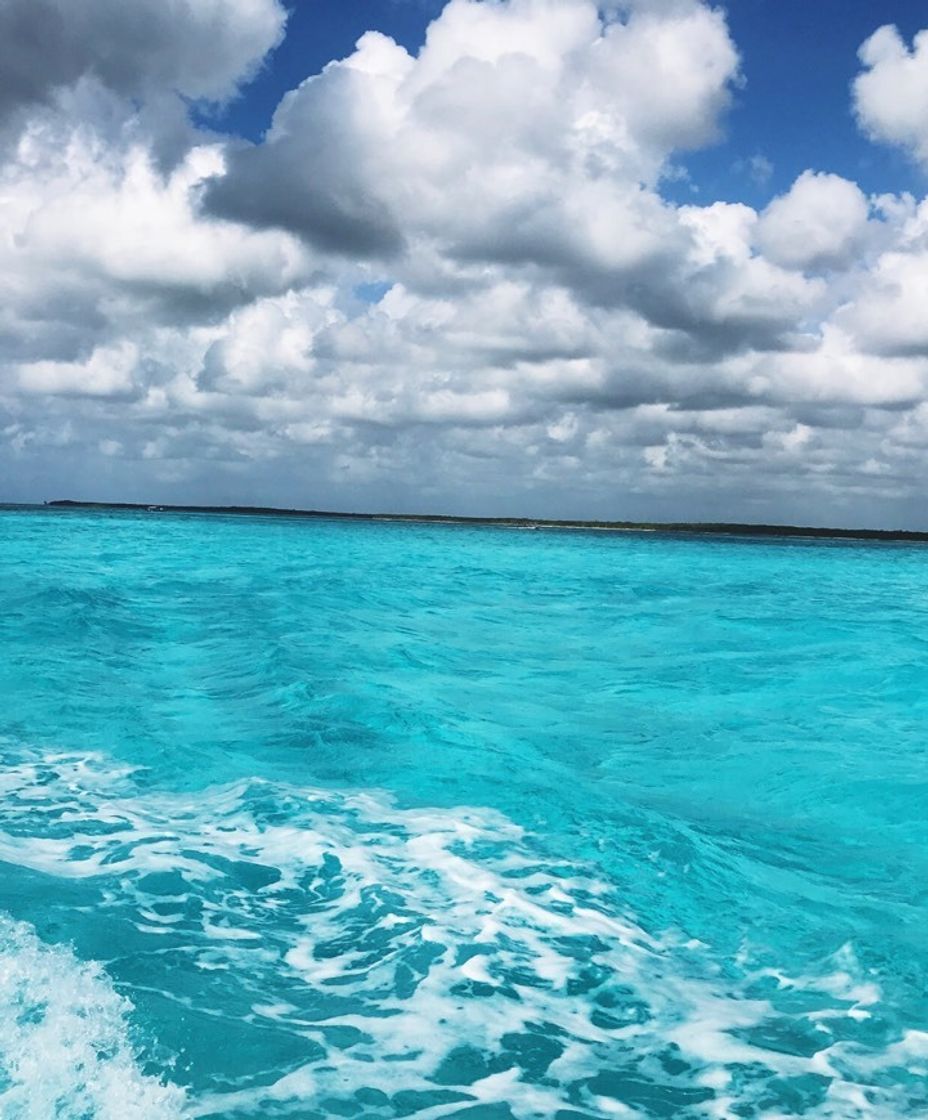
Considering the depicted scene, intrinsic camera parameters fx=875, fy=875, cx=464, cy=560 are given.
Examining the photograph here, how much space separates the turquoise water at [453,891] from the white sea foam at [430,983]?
22 millimetres

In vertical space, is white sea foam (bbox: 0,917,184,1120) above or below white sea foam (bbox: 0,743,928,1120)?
above

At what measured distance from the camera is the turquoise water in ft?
14.2

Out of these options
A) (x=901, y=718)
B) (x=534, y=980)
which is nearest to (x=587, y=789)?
(x=534, y=980)

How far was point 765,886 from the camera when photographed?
711 centimetres

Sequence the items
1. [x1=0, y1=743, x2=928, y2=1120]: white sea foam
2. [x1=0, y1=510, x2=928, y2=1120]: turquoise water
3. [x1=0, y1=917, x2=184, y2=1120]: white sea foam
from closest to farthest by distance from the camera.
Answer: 1. [x1=0, y1=917, x2=184, y2=1120]: white sea foam
2. [x1=0, y1=743, x2=928, y2=1120]: white sea foam
3. [x1=0, y1=510, x2=928, y2=1120]: turquoise water

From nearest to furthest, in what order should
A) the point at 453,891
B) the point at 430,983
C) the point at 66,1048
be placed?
the point at 66,1048
the point at 430,983
the point at 453,891

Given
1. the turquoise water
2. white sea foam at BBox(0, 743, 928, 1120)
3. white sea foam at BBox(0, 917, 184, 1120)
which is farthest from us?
the turquoise water

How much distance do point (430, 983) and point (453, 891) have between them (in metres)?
1.45

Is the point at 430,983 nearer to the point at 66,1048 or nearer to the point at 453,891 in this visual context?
the point at 453,891

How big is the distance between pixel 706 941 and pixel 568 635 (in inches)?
672

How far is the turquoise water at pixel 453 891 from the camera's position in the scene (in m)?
4.34

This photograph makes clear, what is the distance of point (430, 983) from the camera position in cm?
530

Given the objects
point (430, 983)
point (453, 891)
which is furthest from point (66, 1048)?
point (453, 891)

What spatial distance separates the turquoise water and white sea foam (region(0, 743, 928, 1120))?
0.9 inches
